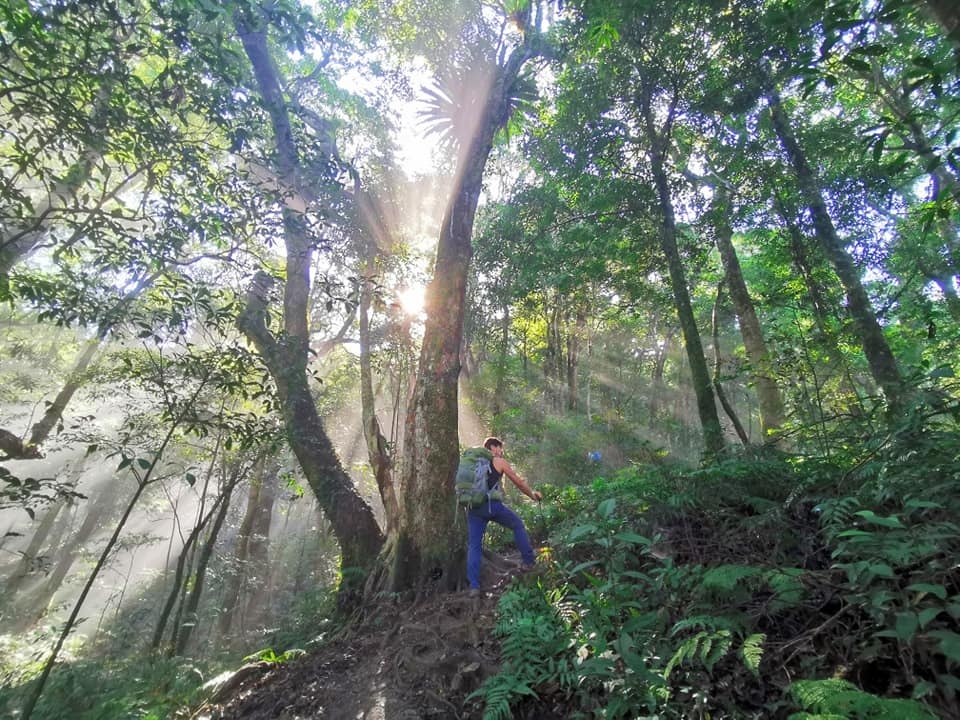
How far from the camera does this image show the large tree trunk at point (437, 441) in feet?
19.6

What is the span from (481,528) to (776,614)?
343 centimetres

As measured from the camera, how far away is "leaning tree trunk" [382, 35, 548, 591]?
5.98 m

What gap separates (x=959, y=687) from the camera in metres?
1.80

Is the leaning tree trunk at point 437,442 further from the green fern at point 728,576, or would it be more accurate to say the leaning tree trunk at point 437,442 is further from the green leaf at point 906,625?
the green leaf at point 906,625

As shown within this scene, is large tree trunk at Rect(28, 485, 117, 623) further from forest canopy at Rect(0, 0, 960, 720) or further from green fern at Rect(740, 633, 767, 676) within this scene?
green fern at Rect(740, 633, 767, 676)

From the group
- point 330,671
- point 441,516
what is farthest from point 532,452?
point 330,671

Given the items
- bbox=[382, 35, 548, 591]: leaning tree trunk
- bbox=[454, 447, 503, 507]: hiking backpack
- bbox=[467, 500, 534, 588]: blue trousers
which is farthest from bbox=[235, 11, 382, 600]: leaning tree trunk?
bbox=[454, 447, 503, 507]: hiking backpack

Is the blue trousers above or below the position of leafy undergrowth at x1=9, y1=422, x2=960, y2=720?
above

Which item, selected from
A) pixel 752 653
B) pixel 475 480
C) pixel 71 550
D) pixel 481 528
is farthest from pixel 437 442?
pixel 71 550

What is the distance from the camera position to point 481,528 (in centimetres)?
560

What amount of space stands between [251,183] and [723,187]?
23.2 feet

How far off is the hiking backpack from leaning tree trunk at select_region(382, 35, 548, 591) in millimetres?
551

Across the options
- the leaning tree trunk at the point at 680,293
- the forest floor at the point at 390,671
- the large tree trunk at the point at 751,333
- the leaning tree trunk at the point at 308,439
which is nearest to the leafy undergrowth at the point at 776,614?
Result: the forest floor at the point at 390,671

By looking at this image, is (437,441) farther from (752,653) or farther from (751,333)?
(751,333)
